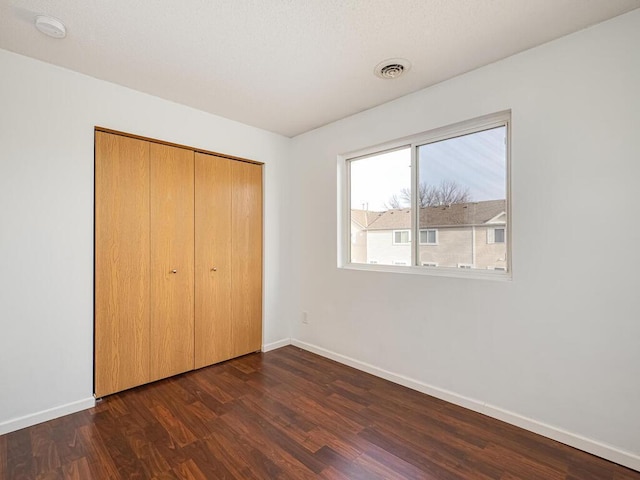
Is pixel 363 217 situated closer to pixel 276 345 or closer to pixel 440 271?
pixel 440 271

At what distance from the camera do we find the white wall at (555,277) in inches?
69.4

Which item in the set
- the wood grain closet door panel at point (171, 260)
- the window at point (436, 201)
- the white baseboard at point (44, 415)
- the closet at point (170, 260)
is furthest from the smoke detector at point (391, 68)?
the white baseboard at point (44, 415)

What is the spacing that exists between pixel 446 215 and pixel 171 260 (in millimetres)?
2459

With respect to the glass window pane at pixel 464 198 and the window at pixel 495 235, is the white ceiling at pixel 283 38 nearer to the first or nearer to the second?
the glass window pane at pixel 464 198

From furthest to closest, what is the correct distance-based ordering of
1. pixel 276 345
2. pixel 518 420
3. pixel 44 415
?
pixel 276 345
pixel 44 415
pixel 518 420

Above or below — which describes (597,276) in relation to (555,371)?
above

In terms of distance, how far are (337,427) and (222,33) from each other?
265 cm

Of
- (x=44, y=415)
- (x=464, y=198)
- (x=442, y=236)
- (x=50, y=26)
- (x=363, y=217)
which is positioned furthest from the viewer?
(x=363, y=217)

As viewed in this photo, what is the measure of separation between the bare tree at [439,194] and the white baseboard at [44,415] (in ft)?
9.93

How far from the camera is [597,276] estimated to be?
1837 mm

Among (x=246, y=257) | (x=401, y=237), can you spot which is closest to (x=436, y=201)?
(x=401, y=237)

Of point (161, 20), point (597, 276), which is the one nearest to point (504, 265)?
point (597, 276)

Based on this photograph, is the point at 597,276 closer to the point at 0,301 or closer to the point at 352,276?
the point at 352,276

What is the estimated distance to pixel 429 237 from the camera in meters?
2.72
